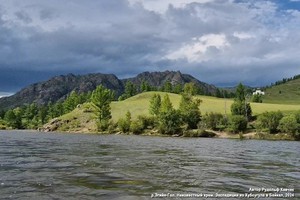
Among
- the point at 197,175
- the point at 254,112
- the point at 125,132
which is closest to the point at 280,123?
the point at 254,112

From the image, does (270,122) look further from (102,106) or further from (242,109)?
(102,106)

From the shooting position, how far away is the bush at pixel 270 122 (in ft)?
436

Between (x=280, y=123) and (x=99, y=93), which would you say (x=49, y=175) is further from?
(x=99, y=93)

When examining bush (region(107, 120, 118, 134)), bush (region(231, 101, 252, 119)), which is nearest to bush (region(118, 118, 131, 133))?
bush (region(107, 120, 118, 134))

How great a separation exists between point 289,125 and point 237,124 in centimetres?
1786

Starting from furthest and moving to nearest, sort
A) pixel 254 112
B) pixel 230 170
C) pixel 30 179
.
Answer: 1. pixel 254 112
2. pixel 230 170
3. pixel 30 179

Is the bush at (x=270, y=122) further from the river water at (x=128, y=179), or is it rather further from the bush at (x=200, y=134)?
the river water at (x=128, y=179)

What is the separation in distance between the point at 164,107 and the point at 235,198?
13513cm

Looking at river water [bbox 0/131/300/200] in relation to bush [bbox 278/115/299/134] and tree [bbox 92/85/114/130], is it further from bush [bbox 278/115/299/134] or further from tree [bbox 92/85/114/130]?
tree [bbox 92/85/114/130]

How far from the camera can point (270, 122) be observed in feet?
437

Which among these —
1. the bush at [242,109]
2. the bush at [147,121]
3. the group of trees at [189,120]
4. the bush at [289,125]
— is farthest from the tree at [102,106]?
the bush at [289,125]

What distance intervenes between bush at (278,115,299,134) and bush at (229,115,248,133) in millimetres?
12795

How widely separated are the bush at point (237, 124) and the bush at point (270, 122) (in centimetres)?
521

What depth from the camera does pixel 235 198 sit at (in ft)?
69.4
